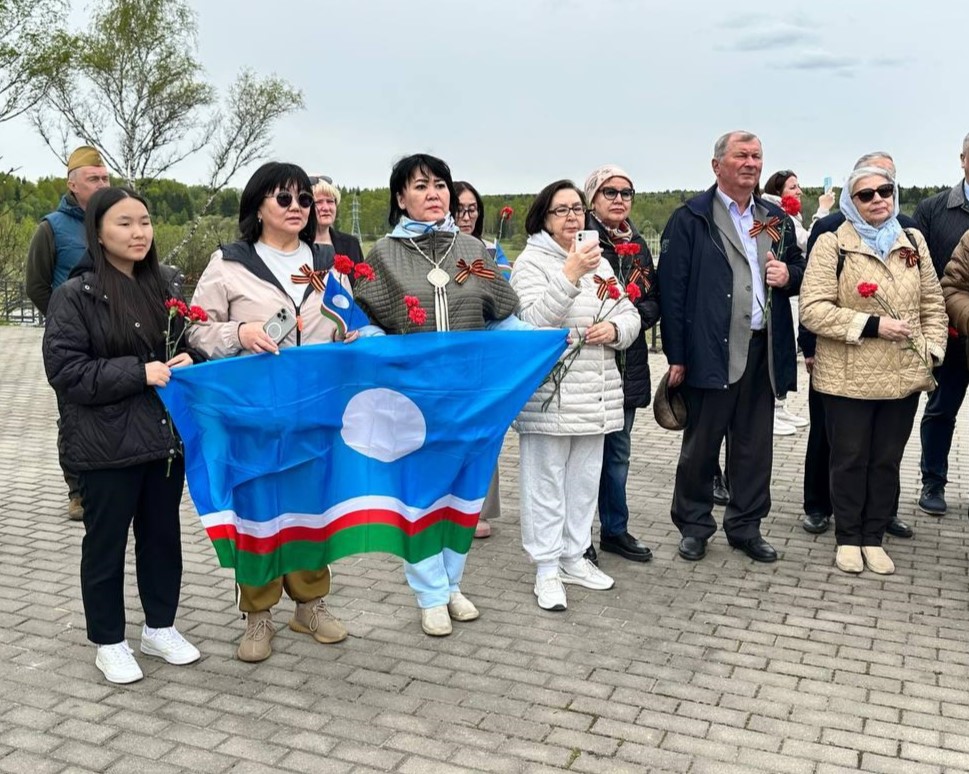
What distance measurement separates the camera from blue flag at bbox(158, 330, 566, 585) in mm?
4504

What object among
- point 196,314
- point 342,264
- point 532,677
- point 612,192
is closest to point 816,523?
point 612,192

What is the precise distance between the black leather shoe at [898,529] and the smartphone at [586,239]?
2.96 m

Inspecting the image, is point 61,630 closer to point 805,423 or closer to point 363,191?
point 805,423

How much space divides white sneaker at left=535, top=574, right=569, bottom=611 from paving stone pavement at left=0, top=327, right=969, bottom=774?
6cm

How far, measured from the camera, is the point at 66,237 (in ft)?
22.1

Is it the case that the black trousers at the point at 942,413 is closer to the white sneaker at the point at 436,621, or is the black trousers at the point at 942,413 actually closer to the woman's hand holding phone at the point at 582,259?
the woman's hand holding phone at the point at 582,259

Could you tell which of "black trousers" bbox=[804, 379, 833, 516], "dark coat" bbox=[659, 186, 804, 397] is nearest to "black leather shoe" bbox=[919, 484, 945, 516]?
"black trousers" bbox=[804, 379, 833, 516]

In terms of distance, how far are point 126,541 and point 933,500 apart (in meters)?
5.25

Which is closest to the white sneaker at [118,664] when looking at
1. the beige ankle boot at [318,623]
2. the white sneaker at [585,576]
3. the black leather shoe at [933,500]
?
the beige ankle boot at [318,623]

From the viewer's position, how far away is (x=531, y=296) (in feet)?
17.7

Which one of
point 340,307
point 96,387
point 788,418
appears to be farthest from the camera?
point 788,418

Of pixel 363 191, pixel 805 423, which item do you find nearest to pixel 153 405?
pixel 805 423

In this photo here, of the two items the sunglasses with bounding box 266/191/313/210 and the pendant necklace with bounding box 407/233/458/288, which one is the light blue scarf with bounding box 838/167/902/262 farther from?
Result: the sunglasses with bounding box 266/191/313/210

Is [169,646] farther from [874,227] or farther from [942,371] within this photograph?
[942,371]
